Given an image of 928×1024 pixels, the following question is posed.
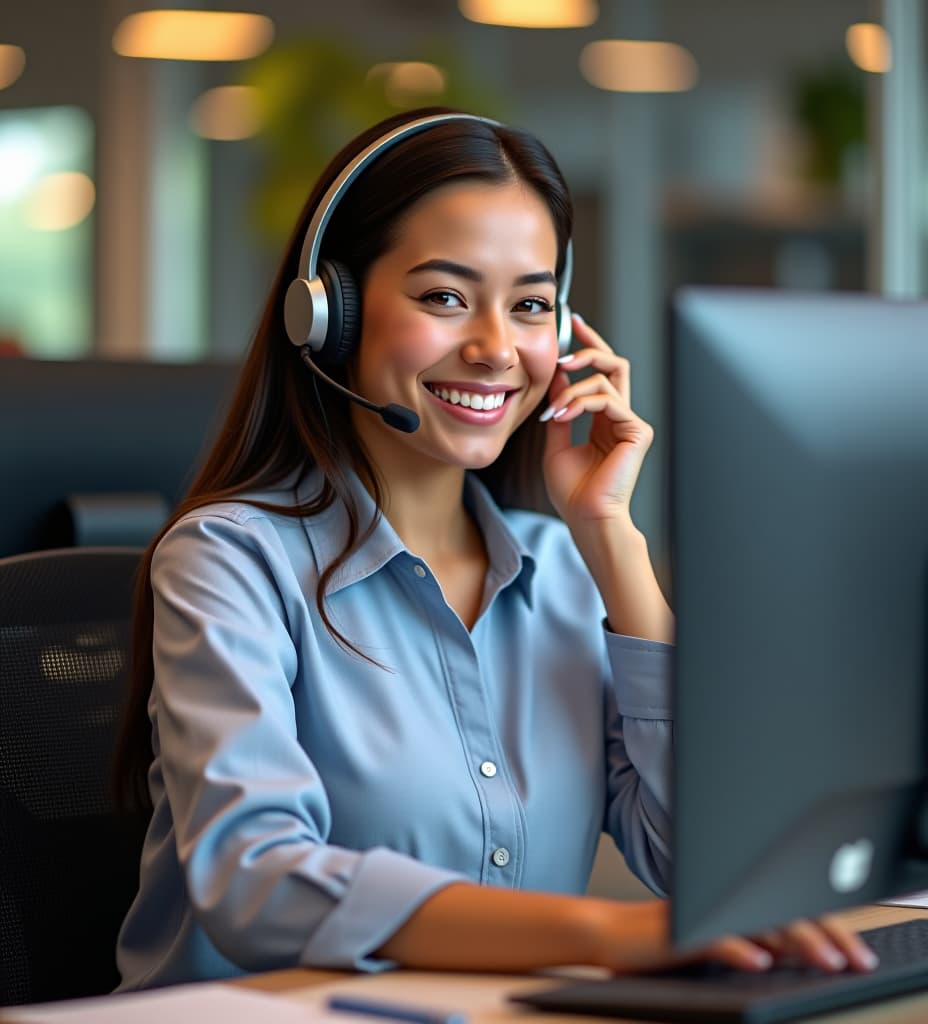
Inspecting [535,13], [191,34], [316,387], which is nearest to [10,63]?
[191,34]

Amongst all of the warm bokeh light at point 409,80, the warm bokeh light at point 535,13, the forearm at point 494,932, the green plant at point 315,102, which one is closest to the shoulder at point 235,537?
the forearm at point 494,932

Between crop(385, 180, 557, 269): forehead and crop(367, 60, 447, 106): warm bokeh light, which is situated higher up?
crop(367, 60, 447, 106): warm bokeh light

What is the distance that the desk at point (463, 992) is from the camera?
3.15ft

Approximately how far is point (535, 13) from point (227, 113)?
918mm

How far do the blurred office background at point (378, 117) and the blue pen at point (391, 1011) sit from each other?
310 cm

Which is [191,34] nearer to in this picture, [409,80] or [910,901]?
[409,80]

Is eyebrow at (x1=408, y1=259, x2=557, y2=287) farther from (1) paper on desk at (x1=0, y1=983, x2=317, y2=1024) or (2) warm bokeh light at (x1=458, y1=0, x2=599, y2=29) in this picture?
(2) warm bokeh light at (x1=458, y1=0, x2=599, y2=29)

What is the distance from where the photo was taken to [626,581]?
4.85 ft

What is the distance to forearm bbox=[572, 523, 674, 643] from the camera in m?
1.48

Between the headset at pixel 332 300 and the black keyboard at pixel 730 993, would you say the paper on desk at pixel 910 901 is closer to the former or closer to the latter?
the black keyboard at pixel 730 993

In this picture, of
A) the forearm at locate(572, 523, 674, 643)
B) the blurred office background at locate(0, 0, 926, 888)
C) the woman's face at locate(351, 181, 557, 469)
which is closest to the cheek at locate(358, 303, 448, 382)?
the woman's face at locate(351, 181, 557, 469)

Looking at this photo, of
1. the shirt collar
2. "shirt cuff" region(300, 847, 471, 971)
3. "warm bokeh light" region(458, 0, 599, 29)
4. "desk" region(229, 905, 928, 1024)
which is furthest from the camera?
"warm bokeh light" region(458, 0, 599, 29)

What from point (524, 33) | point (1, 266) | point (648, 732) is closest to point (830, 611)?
point (648, 732)

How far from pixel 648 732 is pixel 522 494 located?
35 cm
